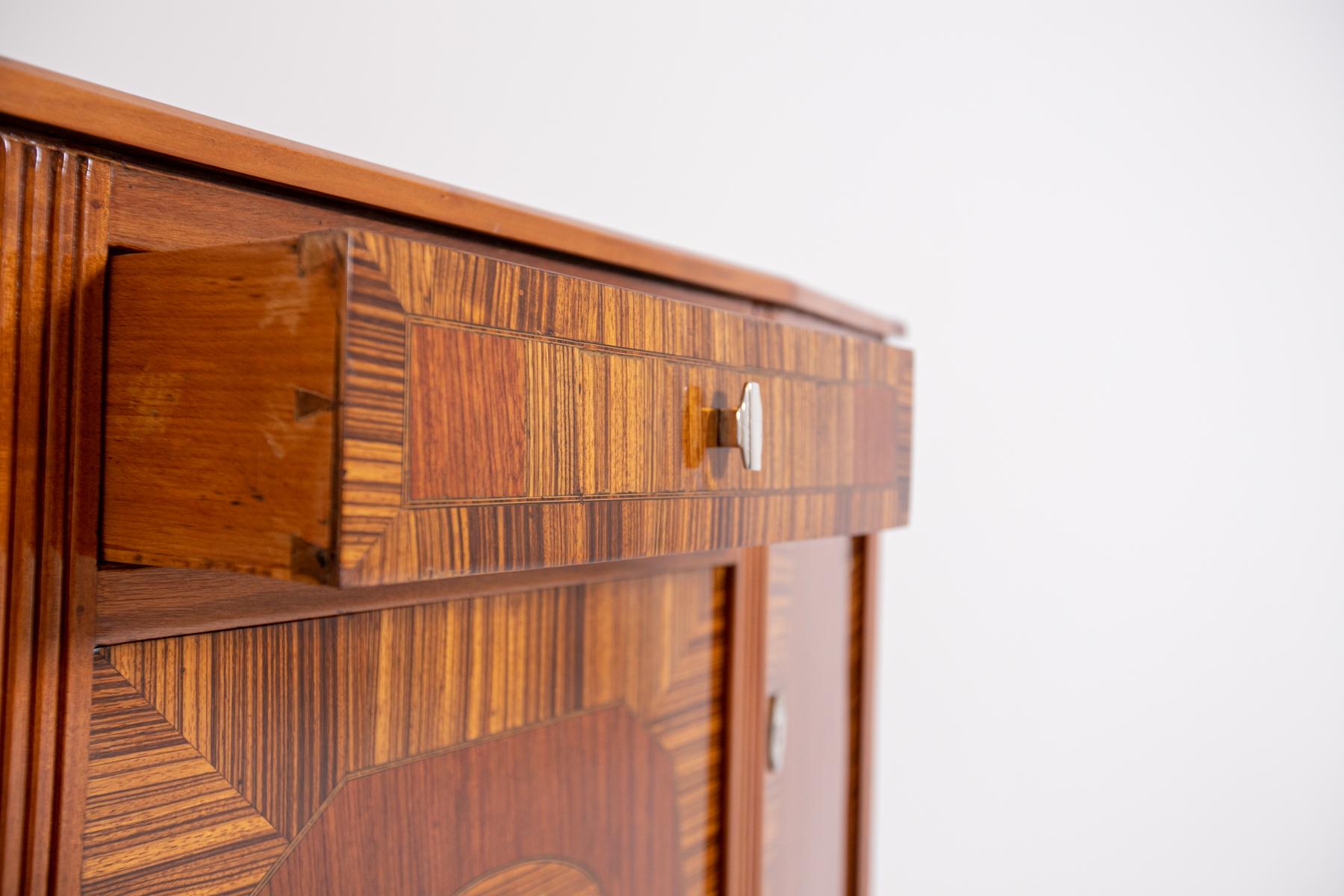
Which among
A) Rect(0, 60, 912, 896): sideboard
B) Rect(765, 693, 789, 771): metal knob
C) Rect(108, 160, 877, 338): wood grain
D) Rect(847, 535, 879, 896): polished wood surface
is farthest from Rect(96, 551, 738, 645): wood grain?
Rect(847, 535, 879, 896): polished wood surface

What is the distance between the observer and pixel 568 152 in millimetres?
883

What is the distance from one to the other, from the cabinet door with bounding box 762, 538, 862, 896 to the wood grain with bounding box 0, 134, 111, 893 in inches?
14.7

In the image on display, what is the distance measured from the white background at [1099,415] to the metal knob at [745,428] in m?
0.77

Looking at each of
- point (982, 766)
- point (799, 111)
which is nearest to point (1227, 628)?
point (982, 766)

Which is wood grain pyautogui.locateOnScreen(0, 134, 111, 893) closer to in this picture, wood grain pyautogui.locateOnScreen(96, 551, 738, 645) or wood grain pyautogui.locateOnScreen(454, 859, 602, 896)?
wood grain pyautogui.locateOnScreen(96, 551, 738, 645)

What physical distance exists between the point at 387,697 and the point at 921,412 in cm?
103

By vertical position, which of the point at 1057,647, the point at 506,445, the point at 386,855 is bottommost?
the point at 1057,647

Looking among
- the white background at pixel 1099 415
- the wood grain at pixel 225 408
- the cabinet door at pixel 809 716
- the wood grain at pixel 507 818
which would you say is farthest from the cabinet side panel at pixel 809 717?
the white background at pixel 1099 415

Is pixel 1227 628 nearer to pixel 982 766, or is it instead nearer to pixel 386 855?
pixel 982 766

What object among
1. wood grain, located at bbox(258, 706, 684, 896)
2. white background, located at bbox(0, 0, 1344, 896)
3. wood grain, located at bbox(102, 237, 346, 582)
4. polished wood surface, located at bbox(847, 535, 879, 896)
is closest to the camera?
wood grain, located at bbox(102, 237, 346, 582)

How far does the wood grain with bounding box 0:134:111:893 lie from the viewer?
26cm

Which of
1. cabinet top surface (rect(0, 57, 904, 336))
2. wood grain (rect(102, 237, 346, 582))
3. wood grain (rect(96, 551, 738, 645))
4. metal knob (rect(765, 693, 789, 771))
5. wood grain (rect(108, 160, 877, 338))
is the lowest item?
metal knob (rect(765, 693, 789, 771))

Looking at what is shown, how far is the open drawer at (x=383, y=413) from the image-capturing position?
241 mm

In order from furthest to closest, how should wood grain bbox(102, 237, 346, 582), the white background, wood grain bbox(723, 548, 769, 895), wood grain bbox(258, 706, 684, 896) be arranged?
the white background, wood grain bbox(723, 548, 769, 895), wood grain bbox(258, 706, 684, 896), wood grain bbox(102, 237, 346, 582)
